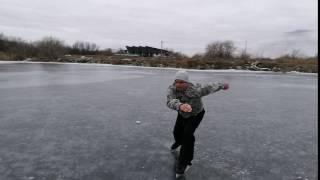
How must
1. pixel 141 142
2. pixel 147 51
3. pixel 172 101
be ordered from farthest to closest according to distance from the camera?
pixel 147 51 → pixel 141 142 → pixel 172 101

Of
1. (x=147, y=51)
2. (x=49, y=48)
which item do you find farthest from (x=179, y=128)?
(x=147, y=51)

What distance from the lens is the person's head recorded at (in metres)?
4.29

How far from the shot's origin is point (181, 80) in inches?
169

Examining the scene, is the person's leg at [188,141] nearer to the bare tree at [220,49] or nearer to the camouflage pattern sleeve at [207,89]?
the camouflage pattern sleeve at [207,89]

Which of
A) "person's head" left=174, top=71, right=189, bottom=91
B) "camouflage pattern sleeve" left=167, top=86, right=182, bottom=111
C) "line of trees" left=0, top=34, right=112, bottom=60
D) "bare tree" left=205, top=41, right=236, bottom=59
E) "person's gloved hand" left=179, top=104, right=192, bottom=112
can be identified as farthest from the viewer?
"bare tree" left=205, top=41, right=236, bottom=59

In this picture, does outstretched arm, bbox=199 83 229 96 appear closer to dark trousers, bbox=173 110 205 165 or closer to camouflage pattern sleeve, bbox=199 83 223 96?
camouflage pattern sleeve, bbox=199 83 223 96

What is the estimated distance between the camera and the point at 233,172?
14.7 ft

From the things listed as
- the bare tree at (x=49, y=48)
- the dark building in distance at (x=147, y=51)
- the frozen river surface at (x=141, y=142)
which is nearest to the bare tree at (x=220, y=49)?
the dark building in distance at (x=147, y=51)

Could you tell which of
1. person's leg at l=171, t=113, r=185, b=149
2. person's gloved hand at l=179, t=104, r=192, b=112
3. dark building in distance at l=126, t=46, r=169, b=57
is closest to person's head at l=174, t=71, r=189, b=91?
person's gloved hand at l=179, t=104, r=192, b=112

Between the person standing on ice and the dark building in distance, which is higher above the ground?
the dark building in distance

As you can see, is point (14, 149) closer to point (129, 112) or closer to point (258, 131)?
point (129, 112)

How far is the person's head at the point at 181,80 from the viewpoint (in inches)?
169

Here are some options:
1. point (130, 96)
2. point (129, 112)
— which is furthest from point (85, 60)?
point (129, 112)

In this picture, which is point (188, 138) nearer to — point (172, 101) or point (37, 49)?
point (172, 101)
